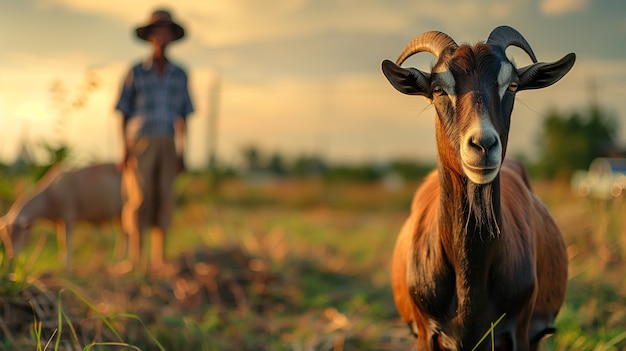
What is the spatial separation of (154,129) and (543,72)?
451 centimetres

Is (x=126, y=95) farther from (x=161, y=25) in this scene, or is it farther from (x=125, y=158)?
Answer: (x=161, y=25)

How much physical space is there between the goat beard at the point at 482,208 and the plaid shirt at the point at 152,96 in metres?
4.41

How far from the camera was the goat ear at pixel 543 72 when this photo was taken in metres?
2.71

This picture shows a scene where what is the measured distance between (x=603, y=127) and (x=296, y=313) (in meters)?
17.3

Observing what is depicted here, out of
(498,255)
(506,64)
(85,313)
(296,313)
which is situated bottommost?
(296,313)

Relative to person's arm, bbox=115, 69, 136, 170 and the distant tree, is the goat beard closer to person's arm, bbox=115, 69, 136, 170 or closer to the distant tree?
person's arm, bbox=115, 69, 136, 170

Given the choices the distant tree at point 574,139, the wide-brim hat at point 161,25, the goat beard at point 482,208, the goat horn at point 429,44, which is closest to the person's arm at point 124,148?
the wide-brim hat at point 161,25

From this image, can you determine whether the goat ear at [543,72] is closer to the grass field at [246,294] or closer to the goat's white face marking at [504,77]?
the goat's white face marking at [504,77]

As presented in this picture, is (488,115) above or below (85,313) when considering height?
above

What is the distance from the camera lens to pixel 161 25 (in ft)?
21.1

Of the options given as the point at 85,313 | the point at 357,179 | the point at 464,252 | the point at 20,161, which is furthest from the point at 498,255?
the point at 357,179

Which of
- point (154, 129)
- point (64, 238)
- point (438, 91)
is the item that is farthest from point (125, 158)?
point (438, 91)

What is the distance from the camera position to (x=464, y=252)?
2766 mm

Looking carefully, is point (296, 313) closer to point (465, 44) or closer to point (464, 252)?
point (464, 252)
